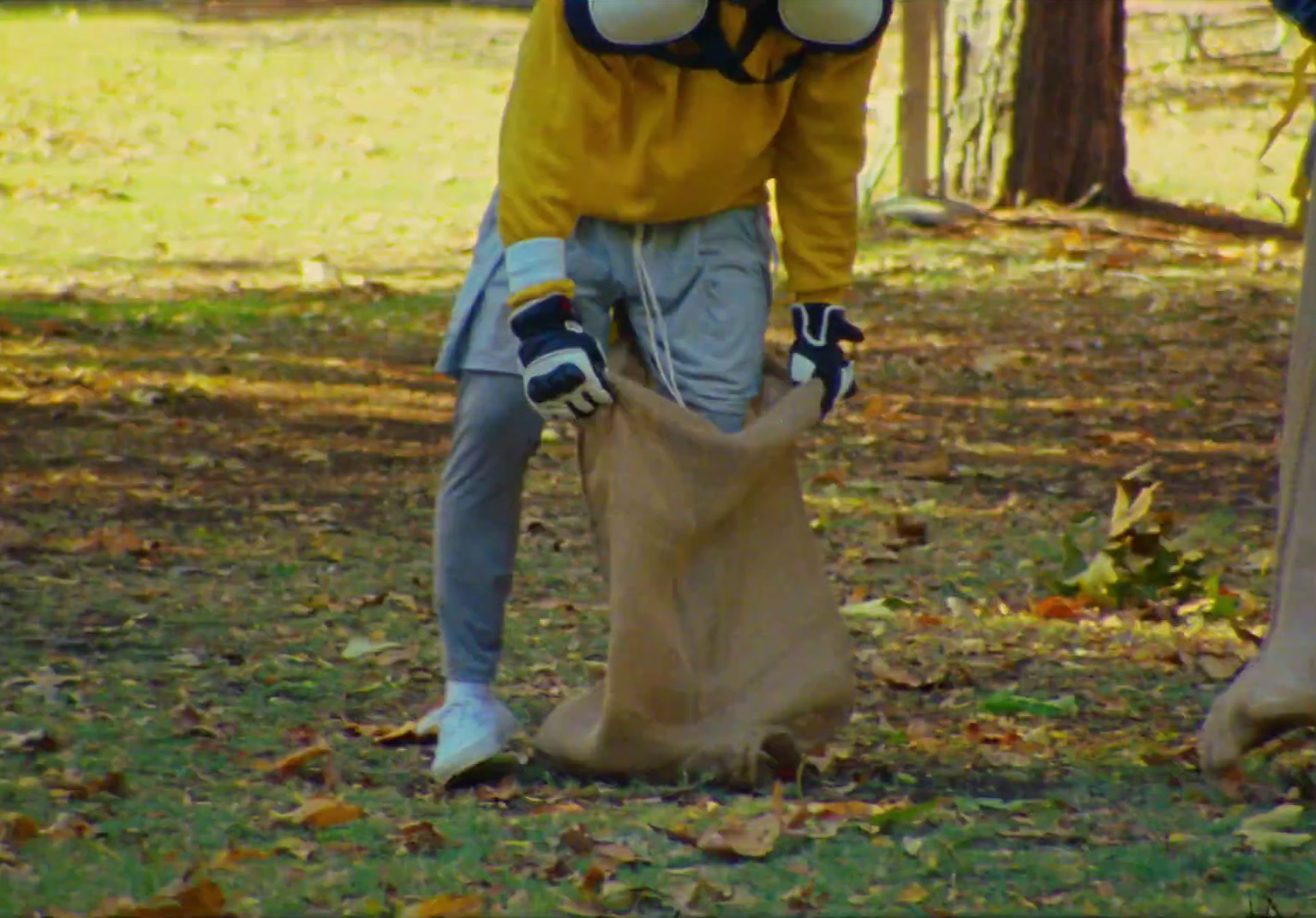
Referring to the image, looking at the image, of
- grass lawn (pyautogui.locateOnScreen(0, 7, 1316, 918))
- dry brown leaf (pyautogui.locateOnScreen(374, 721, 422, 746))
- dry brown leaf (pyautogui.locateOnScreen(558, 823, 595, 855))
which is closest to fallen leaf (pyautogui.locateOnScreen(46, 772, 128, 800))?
grass lawn (pyautogui.locateOnScreen(0, 7, 1316, 918))

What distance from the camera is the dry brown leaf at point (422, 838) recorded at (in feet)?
12.6

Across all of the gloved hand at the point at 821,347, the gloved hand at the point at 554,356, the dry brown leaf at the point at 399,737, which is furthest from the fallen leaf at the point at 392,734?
the gloved hand at the point at 821,347

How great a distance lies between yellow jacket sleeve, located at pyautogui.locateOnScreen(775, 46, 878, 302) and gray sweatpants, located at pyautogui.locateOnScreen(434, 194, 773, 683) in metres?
0.10

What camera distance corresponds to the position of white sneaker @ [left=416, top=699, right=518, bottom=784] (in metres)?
4.27

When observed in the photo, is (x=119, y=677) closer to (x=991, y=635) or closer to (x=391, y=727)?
(x=391, y=727)

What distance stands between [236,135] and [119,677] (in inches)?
412

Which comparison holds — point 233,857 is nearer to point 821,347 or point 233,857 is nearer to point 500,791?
point 500,791

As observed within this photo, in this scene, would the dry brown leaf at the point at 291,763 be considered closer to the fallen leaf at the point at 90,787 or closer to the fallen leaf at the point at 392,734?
the fallen leaf at the point at 392,734

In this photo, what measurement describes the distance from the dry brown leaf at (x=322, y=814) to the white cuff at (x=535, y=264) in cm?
98

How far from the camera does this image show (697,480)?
411 centimetres

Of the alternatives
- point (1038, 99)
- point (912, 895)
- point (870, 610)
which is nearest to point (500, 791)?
point (912, 895)

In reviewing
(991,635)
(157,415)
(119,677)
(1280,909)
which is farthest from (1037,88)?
(1280,909)

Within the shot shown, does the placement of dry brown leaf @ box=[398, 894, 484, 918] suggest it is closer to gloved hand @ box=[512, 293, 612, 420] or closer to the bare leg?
gloved hand @ box=[512, 293, 612, 420]

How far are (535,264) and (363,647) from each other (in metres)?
1.86
